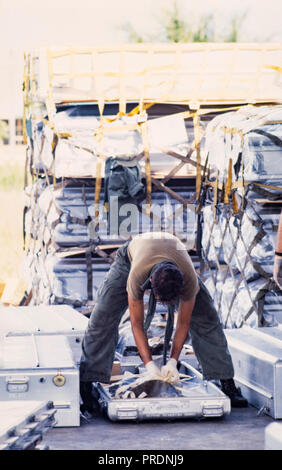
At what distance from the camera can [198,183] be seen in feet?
35.0

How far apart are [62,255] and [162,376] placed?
389 centimetres

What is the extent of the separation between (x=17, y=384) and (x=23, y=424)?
2.12 metres

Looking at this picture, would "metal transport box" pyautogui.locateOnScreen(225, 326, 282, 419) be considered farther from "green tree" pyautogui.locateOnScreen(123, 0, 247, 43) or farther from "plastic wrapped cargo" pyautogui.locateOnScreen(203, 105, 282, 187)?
"green tree" pyautogui.locateOnScreen(123, 0, 247, 43)

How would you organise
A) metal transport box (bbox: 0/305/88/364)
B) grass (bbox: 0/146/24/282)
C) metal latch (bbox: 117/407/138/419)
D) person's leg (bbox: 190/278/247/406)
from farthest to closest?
grass (bbox: 0/146/24/282) < metal transport box (bbox: 0/305/88/364) < person's leg (bbox: 190/278/247/406) < metal latch (bbox: 117/407/138/419)

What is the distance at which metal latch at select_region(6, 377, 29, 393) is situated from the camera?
672cm

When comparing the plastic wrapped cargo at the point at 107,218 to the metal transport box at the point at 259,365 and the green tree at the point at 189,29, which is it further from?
the green tree at the point at 189,29

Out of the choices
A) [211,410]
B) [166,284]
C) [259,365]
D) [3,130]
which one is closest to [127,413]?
[211,410]

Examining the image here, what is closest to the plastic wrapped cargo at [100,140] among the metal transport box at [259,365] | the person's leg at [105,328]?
the metal transport box at [259,365]

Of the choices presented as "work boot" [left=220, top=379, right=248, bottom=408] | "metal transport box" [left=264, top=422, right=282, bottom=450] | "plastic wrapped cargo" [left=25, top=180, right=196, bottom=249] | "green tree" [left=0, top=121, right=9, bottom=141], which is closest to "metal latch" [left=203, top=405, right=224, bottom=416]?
"work boot" [left=220, top=379, right=248, bottom=408]

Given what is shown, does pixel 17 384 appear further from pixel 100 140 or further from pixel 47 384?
pixel 100 140

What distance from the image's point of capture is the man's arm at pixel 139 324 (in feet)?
22.1

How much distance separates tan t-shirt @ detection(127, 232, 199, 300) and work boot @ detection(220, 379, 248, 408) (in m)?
1.00

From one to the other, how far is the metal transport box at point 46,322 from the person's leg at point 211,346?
4.03 feet
